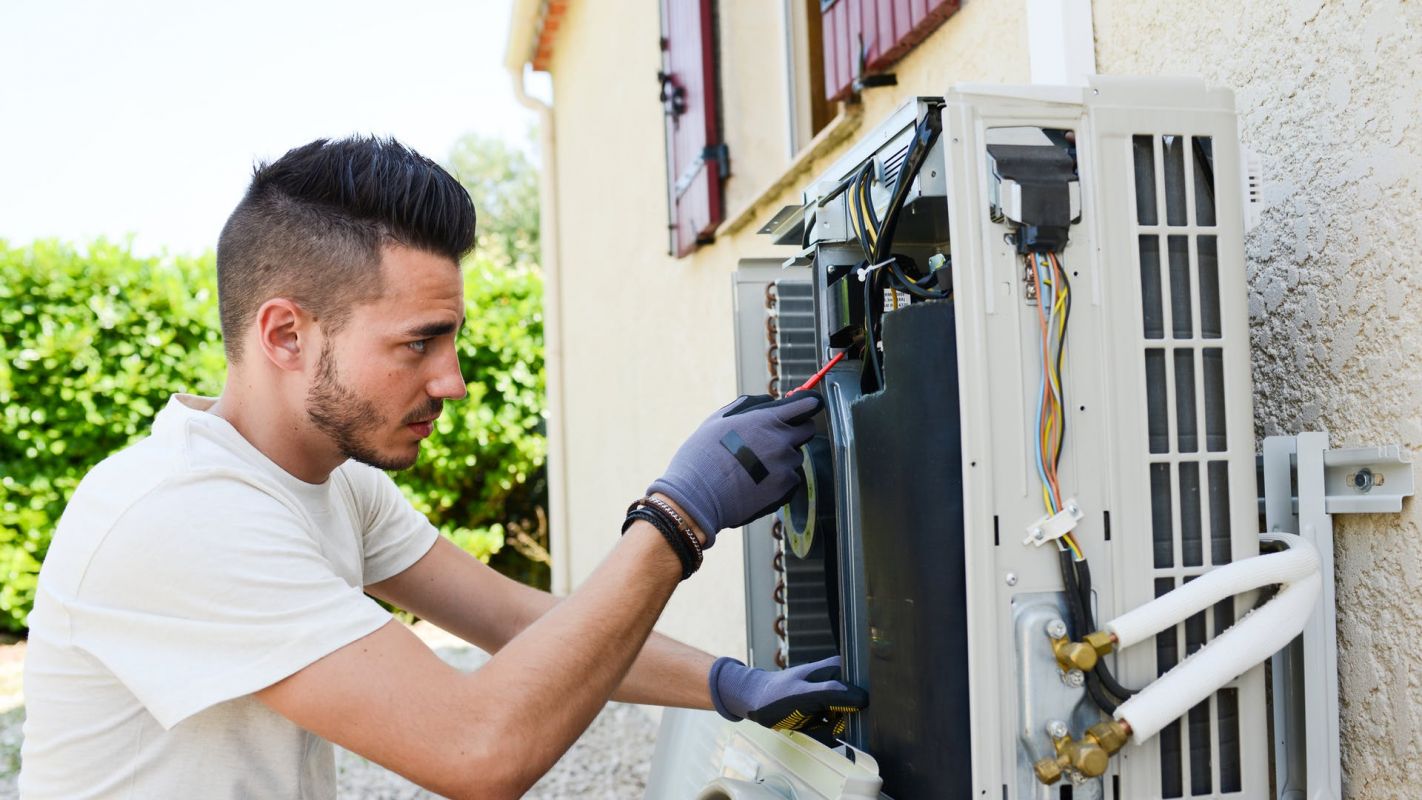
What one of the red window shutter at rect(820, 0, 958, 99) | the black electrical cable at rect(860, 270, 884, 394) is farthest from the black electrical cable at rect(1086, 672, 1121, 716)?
the red window shutter at rect(820, 0, 958, 99)

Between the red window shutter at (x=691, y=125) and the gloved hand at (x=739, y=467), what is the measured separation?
253cm

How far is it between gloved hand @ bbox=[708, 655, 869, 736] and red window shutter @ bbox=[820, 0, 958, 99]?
139 centimetres

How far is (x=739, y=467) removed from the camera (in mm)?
1417

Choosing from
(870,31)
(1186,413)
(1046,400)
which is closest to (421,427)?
(1046,400)

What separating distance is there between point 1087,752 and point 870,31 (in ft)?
6.35

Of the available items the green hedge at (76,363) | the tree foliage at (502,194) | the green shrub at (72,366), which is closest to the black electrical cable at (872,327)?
the green hedge at (76,363)

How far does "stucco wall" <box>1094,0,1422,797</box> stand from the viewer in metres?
1.20

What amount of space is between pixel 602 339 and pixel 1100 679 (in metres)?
5.56

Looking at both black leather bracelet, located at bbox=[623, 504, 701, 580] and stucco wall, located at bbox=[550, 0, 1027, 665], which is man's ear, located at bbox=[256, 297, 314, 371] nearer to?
black leather bracelet, located at bbox=[623, 504, 701, 580]

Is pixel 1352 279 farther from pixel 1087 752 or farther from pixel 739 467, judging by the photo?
pixel 739 467

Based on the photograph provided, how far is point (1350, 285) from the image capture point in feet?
4.19

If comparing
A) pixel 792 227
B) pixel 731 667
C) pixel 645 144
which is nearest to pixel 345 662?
pixel 731 667

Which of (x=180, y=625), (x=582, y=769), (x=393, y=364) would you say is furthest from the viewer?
(x=582, y=769)

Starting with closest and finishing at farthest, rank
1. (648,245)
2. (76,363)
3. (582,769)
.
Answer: (582,769)
(648,245)
(76,363)
